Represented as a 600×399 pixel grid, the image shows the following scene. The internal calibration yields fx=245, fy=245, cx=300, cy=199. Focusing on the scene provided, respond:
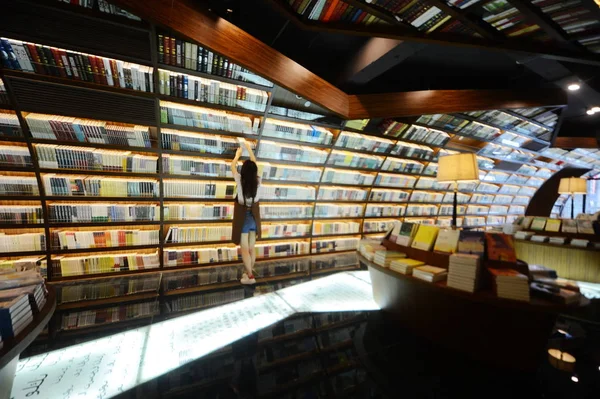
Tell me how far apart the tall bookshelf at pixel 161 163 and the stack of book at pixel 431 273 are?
2.19 m

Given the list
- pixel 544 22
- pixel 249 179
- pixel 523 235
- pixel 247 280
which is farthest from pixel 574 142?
pixel 247 280

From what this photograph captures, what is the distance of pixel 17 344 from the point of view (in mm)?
979

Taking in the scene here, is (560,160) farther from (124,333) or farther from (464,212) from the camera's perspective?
(124,333)

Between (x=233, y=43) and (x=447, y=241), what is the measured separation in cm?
299

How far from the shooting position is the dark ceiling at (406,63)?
307 cm

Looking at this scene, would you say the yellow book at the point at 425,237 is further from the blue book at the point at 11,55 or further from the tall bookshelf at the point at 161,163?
the blue book at the point at 11,55

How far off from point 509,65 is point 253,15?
4113mm

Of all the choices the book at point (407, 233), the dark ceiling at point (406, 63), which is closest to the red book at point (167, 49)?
the dark ceiling at point (406, 63)

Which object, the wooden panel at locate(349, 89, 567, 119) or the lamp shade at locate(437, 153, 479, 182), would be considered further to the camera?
the wooden panel at locate(349, 89, 567, 119)

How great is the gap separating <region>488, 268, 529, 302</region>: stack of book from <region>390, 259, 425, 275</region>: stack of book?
0.54 metres

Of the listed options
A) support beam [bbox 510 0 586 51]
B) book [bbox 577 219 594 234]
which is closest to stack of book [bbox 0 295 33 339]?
support beam [bbox 510 0 586 51]

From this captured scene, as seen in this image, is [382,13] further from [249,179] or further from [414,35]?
[249,179]

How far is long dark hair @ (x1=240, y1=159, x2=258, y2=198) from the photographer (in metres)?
3.28

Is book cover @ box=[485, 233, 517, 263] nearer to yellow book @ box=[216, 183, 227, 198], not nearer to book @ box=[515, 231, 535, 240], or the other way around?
yellow book @ box=[216, 183, 227, 198]
